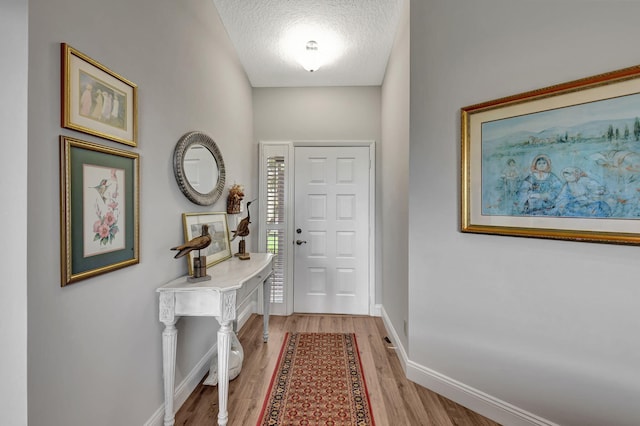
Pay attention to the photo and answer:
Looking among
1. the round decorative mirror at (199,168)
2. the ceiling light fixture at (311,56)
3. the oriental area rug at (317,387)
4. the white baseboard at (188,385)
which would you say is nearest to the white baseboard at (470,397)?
the oriental area rug at (317,387)

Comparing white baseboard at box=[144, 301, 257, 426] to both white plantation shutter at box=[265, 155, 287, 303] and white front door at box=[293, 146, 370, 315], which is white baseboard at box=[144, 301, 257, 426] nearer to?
white plantation shutter at box=[265, 155, 287, 303]

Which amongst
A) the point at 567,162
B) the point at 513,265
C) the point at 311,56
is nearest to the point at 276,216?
the point at 311,56

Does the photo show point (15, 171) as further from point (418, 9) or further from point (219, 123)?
point (418, 9)

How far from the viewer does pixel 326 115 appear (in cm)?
337

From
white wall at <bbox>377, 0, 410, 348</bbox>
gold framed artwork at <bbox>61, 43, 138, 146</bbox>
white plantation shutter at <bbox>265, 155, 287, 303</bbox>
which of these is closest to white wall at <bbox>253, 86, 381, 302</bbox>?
white wall at <bbox>377, 0, 410, 348</bbox>

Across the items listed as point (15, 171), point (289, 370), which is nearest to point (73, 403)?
point (15, 171)

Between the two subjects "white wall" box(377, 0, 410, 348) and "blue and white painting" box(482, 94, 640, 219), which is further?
"white wall" box(377, 0, 410, 348)

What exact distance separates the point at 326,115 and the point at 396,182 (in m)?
1.36

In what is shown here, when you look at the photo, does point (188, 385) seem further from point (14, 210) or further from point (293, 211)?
point (293, 211)

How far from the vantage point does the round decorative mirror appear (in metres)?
1.77

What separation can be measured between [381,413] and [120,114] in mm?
2181

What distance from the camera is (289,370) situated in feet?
7.20

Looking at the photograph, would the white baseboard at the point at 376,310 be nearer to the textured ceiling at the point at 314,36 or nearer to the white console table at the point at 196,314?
the white console table at the point at 196,314

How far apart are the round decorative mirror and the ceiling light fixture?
4.00ft
